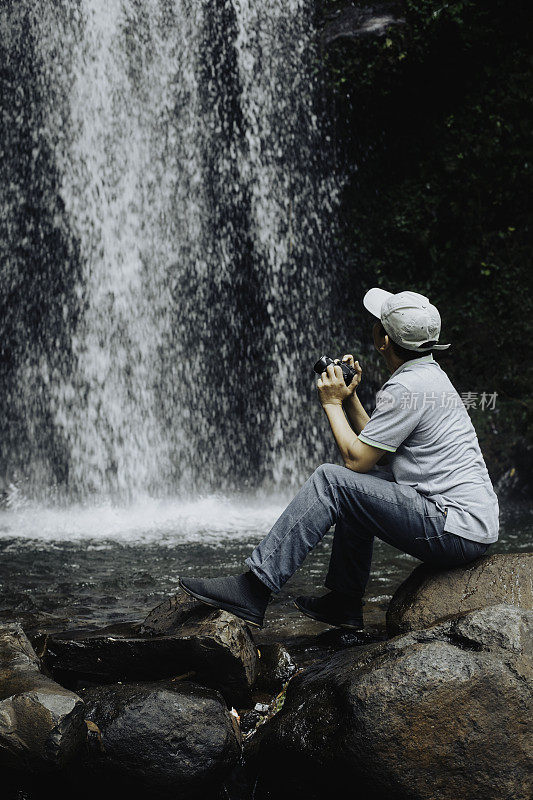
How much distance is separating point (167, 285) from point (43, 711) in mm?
7764

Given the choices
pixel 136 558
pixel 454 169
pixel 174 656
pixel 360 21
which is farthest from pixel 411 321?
pixel 360 21

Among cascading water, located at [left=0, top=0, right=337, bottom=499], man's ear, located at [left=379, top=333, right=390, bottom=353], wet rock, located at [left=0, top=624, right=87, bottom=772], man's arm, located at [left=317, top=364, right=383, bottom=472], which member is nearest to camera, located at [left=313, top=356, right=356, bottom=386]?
man's arm, located at [left=317, top=364, right=383, bottom=472]

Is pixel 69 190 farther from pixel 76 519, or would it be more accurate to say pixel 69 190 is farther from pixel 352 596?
pixel 352 596

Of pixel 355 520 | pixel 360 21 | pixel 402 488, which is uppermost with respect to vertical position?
pixel 360 21

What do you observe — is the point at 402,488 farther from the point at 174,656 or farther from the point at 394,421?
the point at 174,656

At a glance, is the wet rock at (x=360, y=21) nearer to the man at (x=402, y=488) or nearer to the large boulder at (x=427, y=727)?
the man at (x=402, y=488)

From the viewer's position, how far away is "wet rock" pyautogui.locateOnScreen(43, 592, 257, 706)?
321 cm

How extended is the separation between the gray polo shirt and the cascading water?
6.78 m

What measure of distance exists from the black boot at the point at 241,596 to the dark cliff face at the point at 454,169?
6731 millimetres

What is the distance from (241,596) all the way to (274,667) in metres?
0.46

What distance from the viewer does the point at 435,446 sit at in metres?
3.26

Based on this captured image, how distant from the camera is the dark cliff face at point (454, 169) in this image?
938cm

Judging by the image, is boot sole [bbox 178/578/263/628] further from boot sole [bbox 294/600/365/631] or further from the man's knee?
the man's knee

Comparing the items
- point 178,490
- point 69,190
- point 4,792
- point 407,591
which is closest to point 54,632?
point 4,792
